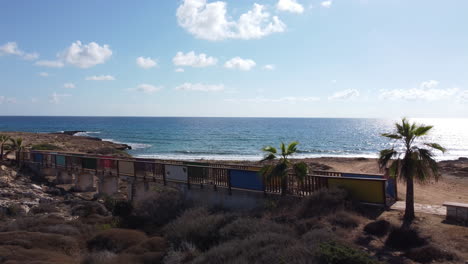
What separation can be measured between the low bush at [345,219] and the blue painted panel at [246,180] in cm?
408

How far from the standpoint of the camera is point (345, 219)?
10.5 metres

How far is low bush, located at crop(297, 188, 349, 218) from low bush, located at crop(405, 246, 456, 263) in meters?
3.08

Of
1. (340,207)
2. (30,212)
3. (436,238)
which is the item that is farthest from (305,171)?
(30,212)

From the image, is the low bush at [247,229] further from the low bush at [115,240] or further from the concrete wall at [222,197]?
the concrete wall at [222,197]

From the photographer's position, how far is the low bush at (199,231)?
10753mm

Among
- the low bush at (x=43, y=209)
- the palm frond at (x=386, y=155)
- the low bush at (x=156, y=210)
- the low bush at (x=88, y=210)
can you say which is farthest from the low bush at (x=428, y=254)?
the low bush at (x=43, y=209)

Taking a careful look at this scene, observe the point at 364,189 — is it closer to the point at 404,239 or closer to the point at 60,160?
the point at 404,239

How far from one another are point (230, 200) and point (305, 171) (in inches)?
155

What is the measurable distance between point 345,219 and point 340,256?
3933 millimetres

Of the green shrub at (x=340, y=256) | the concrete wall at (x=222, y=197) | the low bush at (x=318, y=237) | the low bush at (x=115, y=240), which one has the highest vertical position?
the green shrub at (x=340, y=256)

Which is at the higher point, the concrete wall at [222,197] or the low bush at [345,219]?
the low bush at [345,219]

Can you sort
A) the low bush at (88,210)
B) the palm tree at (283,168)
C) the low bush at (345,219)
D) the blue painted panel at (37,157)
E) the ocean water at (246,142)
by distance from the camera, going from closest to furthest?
the low bush at (345,219), the palm tree at (283,168), the low bush at (88,210), the blue painted panel at (37,157), the ocean water at (246,142)

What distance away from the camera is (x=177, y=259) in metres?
9.32

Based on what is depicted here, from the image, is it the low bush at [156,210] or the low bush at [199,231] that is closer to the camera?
the low bush at [199,231]
